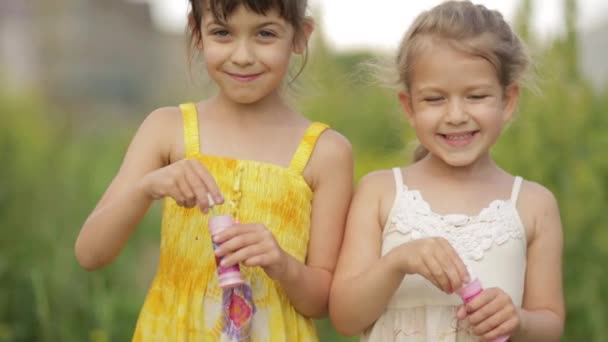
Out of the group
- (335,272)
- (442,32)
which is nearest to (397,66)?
(442,32)

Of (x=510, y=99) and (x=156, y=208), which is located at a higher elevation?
(x=510, y=99)

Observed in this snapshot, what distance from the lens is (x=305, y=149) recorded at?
2.50 meters

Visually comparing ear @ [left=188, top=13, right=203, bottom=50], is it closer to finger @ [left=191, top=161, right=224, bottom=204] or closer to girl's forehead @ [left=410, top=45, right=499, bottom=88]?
finger @ [left=191, top=161, right=224, bottom=204]

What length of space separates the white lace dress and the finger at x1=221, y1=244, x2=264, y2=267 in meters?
0.36

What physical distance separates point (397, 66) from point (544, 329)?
0.72 meters

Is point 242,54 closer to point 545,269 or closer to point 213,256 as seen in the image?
point 213,256

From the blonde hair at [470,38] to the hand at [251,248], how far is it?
1.72 ft

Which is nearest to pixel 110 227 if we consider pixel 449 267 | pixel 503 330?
pixel 449 267

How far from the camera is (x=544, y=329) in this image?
2363 mm

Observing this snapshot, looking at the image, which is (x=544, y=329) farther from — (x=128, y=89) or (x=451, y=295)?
(x=128, y=89)

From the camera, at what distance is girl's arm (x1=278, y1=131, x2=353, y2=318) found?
2.49 metres

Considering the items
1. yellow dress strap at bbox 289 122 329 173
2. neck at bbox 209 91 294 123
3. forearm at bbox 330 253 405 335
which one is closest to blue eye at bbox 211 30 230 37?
neck at bbox 209 91 294 123

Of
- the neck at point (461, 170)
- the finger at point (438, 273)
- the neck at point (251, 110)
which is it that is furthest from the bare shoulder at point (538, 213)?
the neck at point (251, 110)

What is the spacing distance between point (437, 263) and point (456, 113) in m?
0.38
